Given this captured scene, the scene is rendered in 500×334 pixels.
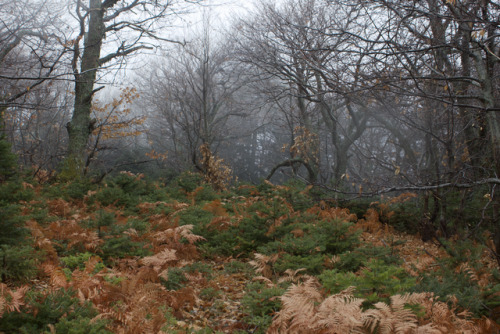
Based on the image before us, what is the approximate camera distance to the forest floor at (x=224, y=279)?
253 centimetres

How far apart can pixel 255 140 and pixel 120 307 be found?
28.5 meters

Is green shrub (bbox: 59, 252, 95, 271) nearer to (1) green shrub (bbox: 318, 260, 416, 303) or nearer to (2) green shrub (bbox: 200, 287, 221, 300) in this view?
(2) green shrub (bbox: 200, 287, 221, 300)

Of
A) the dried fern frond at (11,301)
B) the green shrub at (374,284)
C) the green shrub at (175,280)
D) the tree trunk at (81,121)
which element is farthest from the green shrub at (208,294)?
the tree trunk at (81,121)

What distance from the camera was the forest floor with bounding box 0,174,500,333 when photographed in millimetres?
2527

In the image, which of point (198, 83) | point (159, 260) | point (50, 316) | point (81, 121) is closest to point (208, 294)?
point (159, 260)

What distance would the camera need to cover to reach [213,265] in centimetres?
518

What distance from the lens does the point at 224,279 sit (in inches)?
175

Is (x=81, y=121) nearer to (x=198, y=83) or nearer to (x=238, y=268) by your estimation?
(x=198, y=83)

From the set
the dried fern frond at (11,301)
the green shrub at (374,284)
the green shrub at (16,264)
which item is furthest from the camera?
the green shrub at (16,264)

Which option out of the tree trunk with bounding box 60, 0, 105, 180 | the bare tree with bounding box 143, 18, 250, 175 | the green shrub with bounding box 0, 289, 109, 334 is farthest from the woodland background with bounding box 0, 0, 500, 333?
the bare tree with bounding box 143, 18, 250, 175

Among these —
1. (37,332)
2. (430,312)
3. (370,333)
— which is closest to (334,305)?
(370,333)

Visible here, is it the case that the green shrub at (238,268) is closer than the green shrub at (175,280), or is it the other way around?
the green shrub at (175,280)

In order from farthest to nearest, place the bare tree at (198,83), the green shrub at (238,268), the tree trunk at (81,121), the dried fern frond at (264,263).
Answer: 1. the bare tree at (198,83)
2. the tree trunk at (81,121)
3. the green shrub at (238,268)
4. the dried fern frond at (264,263)

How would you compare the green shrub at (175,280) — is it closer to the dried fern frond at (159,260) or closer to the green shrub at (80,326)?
the dried fern frond at (159,260)
